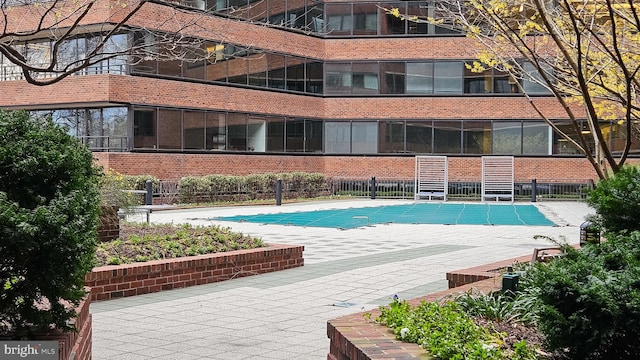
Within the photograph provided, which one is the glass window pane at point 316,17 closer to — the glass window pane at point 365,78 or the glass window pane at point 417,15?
the glass window pane at point 365,78

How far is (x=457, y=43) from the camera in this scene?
1593 inches

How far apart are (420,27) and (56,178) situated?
37.9 metres

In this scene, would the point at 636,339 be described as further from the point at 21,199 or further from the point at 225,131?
the point at 225,131

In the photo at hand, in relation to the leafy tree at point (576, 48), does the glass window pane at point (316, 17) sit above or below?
above

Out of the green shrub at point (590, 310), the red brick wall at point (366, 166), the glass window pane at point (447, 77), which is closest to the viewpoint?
the green shrub at point (590, 310)

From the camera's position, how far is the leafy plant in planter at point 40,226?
4.72 metres

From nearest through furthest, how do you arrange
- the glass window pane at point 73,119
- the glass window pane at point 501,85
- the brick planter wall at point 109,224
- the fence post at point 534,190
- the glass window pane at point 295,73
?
1. the brick planter wall at point 109,224
2. the glass window pane at point 73,119
3. the fence post at point 534,190
4. the glass window pane at point 295,73
5. the glass window pane at point 501,85

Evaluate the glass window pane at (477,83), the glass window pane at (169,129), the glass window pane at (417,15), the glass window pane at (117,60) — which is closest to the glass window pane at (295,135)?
the glass window pane at (169,129)

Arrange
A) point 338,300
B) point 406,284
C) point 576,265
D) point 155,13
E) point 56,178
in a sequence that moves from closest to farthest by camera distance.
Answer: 1. point 576,265
2. point 56,178
3. point 338,300
4. point 406,284
5. point 155,13

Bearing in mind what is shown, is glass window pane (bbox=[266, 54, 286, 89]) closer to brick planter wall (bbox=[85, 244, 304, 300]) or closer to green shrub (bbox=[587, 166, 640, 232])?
brick planter wall (bbox=[85, 244, 304, 300])

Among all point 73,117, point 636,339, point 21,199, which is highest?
point 73,117

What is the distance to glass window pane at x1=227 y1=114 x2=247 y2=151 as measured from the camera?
36750mm

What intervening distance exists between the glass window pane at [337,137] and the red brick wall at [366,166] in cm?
43

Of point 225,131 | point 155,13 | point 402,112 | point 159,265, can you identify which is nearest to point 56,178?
point 159,265
